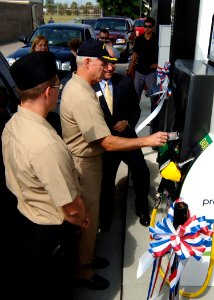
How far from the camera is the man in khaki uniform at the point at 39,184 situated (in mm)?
1858

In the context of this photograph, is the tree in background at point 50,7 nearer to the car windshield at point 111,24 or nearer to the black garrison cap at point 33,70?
the car windshield at point 111,24

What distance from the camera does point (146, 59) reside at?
696 centimetres

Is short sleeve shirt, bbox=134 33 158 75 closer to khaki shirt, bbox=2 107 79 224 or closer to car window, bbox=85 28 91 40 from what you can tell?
car window, bbox=85 28 91 40

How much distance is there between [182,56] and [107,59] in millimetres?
1095

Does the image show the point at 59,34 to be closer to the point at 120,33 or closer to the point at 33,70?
the point at 120,33

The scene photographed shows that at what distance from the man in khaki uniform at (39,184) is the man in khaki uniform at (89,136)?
0.57 metres

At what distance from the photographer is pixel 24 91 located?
6.31 ft

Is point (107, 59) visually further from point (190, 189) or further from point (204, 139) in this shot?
point (190, 189)

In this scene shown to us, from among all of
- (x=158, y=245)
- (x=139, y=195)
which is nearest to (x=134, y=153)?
(x=139, y=195)

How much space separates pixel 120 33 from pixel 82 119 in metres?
15.1

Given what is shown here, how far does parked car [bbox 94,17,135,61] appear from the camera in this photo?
51.9 feet

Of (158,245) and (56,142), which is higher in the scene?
(56,142)

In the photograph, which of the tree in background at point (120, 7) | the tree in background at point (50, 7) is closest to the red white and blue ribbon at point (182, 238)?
the tree in background at point (120, 7)

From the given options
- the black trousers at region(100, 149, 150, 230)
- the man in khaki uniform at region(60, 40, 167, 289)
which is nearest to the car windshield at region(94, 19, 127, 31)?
the black trousers at region(100, 149, 150, 230)
